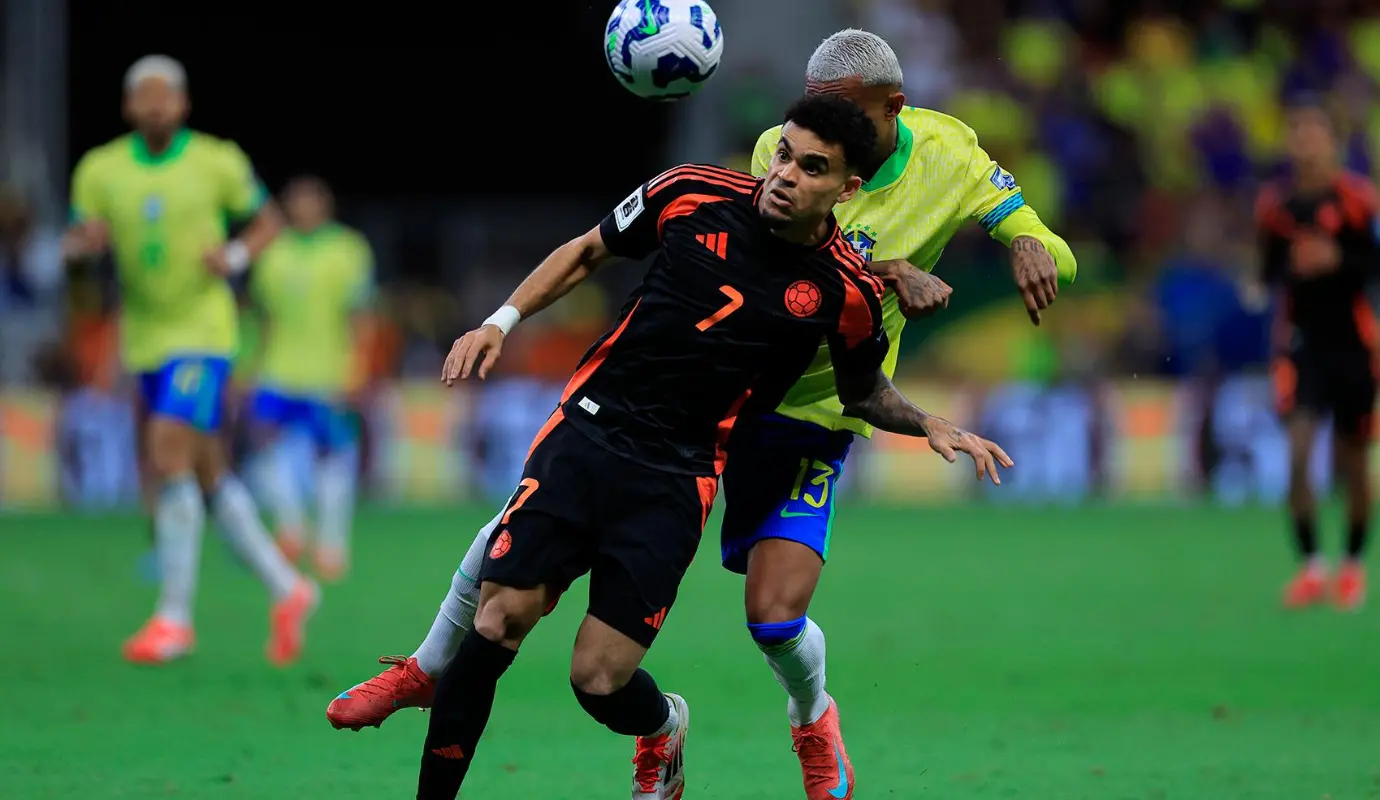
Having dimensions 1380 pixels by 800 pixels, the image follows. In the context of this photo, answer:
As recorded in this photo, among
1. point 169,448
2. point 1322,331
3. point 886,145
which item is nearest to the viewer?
point 886,145

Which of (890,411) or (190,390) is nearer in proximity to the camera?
(890,411)

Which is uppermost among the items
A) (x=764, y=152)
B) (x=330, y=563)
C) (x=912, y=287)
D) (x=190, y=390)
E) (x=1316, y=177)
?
(x=764, y=152)

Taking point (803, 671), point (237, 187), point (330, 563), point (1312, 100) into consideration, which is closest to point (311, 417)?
point (330, 563)

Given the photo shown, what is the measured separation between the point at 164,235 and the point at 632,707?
218 inches

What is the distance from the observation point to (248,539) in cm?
1013

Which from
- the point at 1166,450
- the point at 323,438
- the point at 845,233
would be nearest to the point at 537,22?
the point at 1166,450

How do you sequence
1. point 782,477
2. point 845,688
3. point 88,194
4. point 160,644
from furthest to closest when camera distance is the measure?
point 88,194, point 160,644, point 845,688, point 782,477

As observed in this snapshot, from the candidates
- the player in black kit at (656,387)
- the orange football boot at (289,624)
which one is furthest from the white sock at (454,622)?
the orange football boot at (289,624)

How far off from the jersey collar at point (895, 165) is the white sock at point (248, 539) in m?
4.89

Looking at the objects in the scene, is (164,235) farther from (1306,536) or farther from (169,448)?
(1306,536)

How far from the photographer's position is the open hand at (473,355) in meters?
5.48

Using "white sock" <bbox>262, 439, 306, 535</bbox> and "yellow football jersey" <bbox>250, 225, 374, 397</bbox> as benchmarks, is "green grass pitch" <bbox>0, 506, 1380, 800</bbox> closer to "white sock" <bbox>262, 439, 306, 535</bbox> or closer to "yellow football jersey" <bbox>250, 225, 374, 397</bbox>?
"white sock" <bbox>262, 439, 306, 535</bbox>

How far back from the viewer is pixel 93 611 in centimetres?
1193

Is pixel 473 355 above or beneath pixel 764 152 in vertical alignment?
beneath
